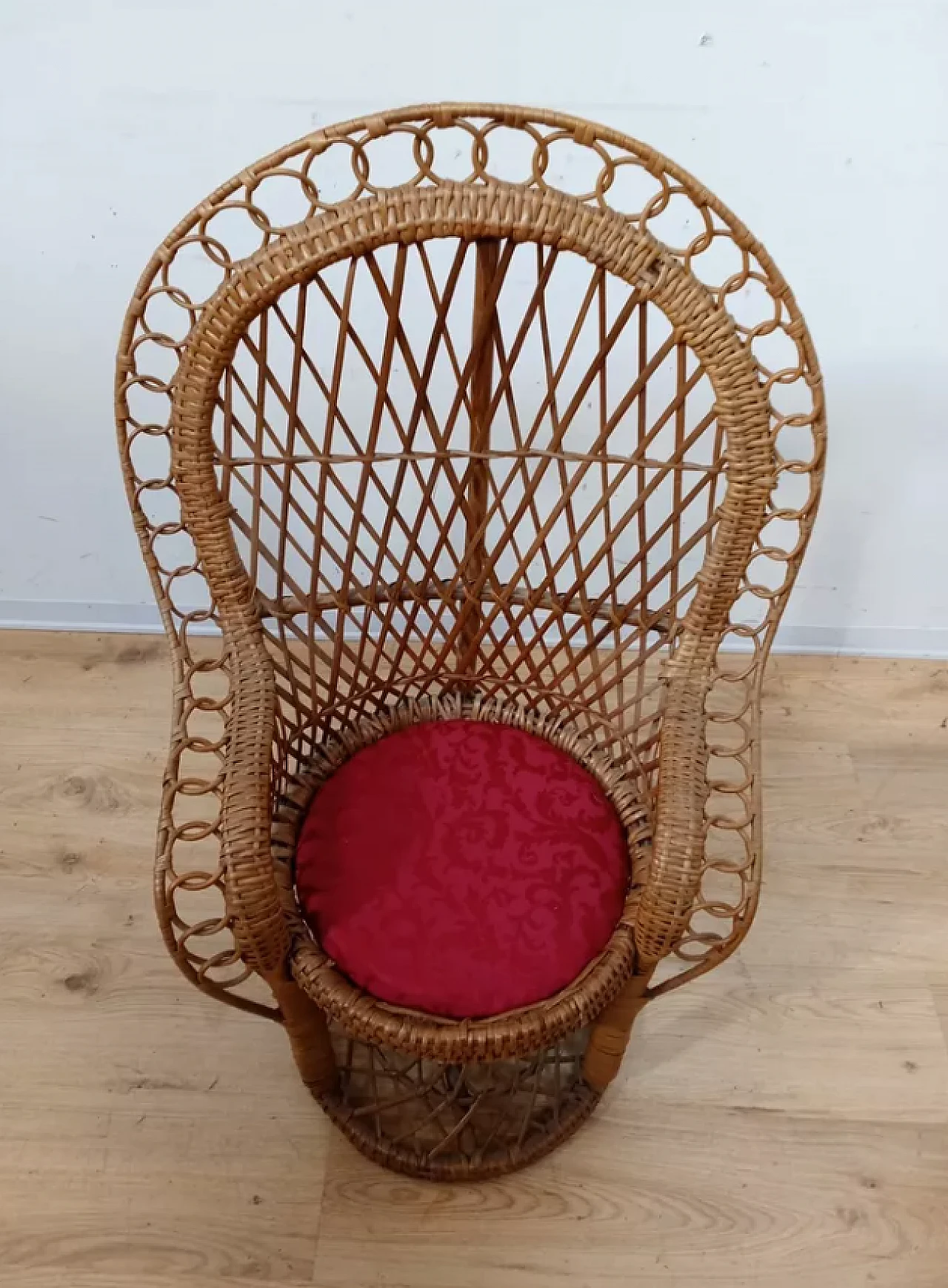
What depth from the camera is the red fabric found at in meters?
0.84

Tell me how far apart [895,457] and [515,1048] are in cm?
98

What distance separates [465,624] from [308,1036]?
45 cm

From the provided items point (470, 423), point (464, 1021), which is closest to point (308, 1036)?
point (464, 1021)

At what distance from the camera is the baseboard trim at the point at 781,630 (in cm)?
156

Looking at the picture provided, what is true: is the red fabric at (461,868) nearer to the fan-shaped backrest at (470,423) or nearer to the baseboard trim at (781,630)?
the fan-shaped backrest at (470,423)

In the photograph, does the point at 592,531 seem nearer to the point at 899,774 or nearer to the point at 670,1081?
the point at 899,774

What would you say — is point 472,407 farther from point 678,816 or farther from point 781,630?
point 781,630

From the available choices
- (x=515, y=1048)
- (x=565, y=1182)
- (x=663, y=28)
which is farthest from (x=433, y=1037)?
(x=663, y=28)

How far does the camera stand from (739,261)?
1158 millimetres

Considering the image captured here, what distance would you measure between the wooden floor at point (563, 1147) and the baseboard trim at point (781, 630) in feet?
0.87

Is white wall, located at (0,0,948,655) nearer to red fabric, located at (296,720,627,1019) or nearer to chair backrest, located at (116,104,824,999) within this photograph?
chair backrest, located at (116,104,824,999)

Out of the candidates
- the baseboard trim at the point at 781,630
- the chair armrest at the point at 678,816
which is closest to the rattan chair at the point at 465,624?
the chair armrest at the point at 678,816

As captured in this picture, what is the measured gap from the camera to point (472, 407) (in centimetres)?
93

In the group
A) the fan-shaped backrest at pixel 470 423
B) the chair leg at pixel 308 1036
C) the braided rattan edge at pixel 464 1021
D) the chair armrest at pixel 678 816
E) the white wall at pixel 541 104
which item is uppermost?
the white wall at pixel 541 104
